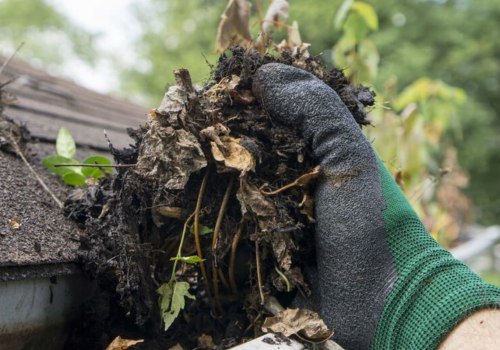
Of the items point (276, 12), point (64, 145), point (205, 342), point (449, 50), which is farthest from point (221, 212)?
point (449, 50)

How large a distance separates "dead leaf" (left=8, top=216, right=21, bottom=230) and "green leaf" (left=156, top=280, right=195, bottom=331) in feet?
0.89

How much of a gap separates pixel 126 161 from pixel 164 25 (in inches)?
595

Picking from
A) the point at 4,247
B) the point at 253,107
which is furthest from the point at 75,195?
the point at 253,107

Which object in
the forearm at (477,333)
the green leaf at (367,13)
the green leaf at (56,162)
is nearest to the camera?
the forearm at (477,333)

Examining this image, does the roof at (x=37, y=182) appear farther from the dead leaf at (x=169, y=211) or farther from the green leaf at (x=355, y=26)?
the green leaf at (x=355, y=26)

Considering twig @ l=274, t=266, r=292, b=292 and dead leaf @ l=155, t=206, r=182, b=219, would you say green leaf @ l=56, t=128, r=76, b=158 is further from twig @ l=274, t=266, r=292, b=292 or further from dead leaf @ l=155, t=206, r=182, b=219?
twig @ l=274, t=266, r=292, b=292

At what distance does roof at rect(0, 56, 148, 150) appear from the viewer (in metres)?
1.92

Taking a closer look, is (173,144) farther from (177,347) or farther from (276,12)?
(276,12)

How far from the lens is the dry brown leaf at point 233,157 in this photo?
95 centimetres

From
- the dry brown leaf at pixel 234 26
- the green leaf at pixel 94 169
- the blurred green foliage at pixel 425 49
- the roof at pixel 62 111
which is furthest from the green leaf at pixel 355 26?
the blurred green foliage at pixel 425 49

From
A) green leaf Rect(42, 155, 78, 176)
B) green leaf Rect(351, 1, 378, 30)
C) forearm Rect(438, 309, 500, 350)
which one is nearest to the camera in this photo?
forearm Rect(438, 309, 500, 350)

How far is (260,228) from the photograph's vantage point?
97cm

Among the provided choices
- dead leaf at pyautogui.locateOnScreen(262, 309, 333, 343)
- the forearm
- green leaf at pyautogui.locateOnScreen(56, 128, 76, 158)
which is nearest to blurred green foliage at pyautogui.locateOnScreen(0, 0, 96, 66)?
green leaf at pyautogui.locateOnScreen(56, 128, 76, 158)

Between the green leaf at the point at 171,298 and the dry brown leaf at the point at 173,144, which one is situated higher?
the dry brown leaf at the point at 173,144
